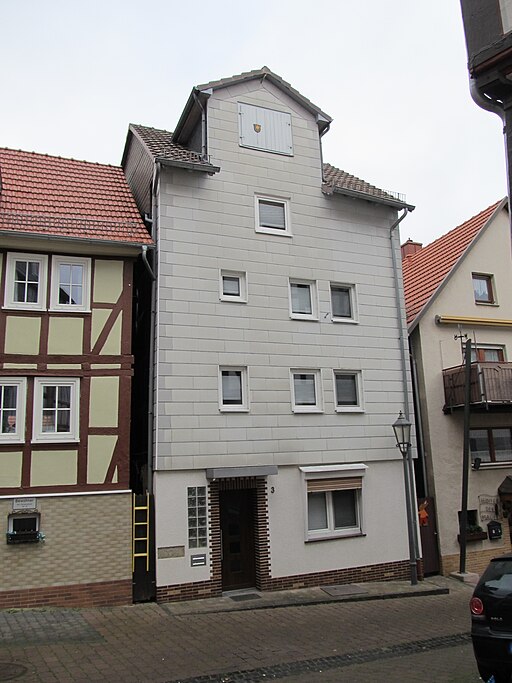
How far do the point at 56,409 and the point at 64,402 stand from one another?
22 centimetres

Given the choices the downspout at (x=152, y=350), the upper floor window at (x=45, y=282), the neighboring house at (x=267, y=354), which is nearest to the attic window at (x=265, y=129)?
the neighboring house at (x=267, y=354)

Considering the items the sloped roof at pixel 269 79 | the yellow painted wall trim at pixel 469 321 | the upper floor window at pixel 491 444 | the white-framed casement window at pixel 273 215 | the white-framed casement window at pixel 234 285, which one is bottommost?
the upper floor window at pixel 491 444

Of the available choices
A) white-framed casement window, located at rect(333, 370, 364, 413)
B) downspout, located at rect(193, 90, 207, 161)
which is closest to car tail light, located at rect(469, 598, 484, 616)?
white-framed casement window, located at rect(333, 370, 364, 413)

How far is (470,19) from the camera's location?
31.7 feet

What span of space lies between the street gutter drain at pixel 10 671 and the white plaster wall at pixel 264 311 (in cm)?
537

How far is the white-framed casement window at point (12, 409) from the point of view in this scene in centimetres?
1290

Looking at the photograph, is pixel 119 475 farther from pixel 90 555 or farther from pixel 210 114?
pixel 210 114

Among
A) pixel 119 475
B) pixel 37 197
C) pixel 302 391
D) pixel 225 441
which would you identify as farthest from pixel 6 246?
pixel 302 391

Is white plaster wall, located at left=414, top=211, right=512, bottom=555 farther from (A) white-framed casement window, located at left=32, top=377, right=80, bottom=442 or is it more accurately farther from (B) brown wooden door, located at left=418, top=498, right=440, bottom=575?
(A) white-framed casement window, located at left=32, top=377, right=80, bottom=442

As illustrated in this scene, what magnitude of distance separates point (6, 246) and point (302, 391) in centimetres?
753

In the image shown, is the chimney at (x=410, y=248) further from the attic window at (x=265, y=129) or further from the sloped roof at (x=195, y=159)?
the attic window at (x=265, y=129)

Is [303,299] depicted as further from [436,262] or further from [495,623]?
[495,623]

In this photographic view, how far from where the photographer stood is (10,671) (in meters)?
8.46

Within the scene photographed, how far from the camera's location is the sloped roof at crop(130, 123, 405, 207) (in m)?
15.6
